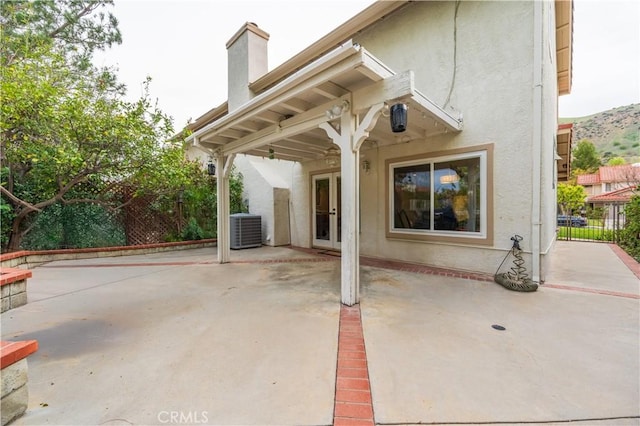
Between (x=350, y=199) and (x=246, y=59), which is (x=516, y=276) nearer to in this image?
(x=350, y=199)

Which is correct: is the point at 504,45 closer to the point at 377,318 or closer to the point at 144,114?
the point at 377,318

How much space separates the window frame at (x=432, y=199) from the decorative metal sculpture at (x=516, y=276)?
1.36 ft

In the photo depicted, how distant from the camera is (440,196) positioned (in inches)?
228

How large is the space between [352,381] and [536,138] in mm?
4969

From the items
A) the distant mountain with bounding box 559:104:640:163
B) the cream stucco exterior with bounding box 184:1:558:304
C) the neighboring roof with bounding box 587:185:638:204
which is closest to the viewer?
the cream stucco exterior with bounding box 184:1:558:304

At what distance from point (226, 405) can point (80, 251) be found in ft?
25.1

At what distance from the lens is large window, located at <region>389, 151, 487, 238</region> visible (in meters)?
5.32

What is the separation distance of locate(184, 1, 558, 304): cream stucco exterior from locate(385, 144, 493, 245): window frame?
3 cm

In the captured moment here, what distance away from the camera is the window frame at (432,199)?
16.7ft

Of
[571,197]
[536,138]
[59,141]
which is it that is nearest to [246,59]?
[59,141]

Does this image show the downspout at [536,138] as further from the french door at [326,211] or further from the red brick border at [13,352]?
the red brick border at [13,352]

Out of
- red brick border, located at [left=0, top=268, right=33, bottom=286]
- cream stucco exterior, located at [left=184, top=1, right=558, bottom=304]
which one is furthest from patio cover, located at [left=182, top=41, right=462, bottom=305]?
red brick border, located at [left=0, top=268, right=33, bottom=286]

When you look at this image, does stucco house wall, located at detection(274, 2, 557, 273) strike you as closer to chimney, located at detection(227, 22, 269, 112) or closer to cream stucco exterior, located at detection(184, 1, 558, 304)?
cream stucco exterior, located at detection(184, 1, 558, 304)

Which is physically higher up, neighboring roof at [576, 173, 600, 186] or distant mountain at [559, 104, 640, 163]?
distant mountain at [559, 104, 640, 163]
